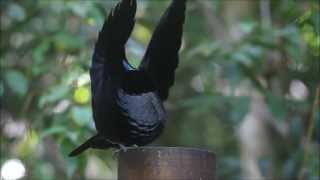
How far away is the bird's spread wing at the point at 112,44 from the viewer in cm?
208

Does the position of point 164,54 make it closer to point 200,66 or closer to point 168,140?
point 200,66

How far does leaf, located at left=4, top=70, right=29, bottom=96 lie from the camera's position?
3.86m

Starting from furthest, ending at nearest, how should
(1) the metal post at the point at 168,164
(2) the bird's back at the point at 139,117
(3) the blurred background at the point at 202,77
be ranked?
(3) the blurred background at the point at 202,77 < (2) the bird's back at the point at 139,117 < (1) the metal post at the point at 168,164

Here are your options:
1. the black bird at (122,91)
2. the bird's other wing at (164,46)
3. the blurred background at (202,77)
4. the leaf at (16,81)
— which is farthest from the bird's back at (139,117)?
the leaf at (16,81)

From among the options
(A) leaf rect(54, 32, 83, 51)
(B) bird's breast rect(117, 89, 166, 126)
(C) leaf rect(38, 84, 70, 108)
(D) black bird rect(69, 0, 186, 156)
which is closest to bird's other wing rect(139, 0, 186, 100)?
(D) black bird rect(69, 0, 186, 156)

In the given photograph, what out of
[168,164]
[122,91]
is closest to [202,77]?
[122,91]

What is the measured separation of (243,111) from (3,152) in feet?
4.48

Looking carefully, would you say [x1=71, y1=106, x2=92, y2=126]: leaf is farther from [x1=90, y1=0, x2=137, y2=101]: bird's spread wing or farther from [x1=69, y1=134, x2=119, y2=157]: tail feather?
[x1=90, y1=0, x2=137, y2=101]: bird's spread wing

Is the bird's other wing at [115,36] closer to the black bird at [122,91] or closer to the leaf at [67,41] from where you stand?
the black bird at [122,91]

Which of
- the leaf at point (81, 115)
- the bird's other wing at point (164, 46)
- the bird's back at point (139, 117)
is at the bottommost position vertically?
the leaf at point (81, 115)

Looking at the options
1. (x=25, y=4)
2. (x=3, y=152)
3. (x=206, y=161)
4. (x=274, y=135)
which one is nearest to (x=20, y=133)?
(x=3, y=152)

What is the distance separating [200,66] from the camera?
13.8 ft

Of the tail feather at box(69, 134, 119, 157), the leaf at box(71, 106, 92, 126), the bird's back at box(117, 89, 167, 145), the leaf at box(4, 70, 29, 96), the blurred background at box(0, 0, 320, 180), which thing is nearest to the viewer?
the bird's back at box(117, 89, 167, 145)

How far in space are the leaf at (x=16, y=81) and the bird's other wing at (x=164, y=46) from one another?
165cm
